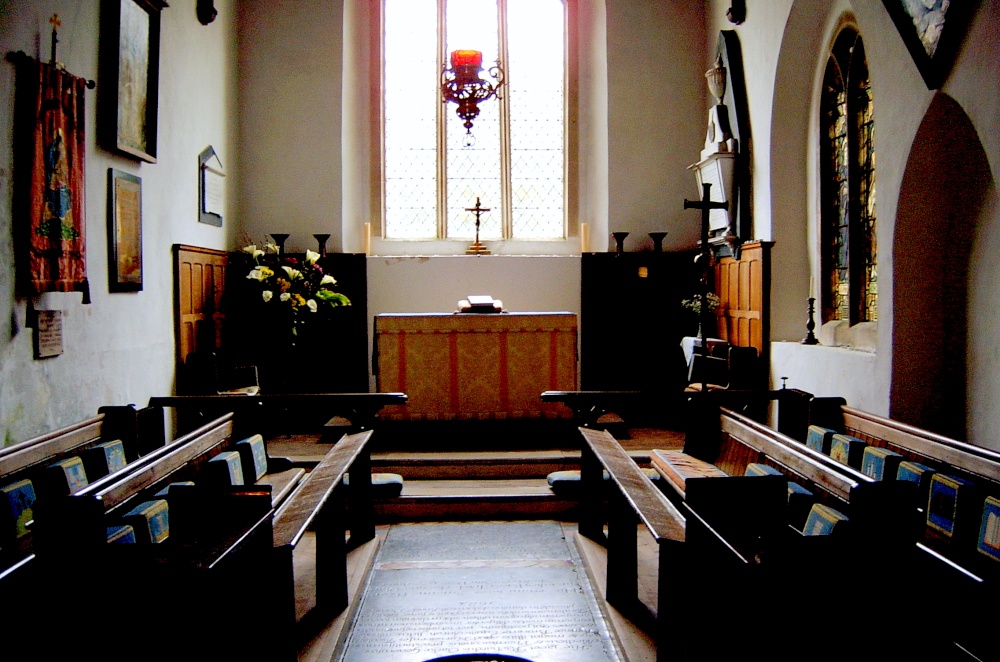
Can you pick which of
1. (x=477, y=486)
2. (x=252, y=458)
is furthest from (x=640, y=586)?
(x=252, y=458)

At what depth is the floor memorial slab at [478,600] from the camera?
2.95 meters

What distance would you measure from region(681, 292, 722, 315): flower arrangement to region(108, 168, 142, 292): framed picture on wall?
4267 millimetres

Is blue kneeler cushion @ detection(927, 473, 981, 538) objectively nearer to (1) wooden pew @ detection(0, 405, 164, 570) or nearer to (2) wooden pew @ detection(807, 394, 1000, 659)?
(2) wooden pew @ detection(807, 394, 1000, 659)

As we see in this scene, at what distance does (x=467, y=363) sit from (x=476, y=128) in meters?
3.21

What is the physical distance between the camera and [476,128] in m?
8.22

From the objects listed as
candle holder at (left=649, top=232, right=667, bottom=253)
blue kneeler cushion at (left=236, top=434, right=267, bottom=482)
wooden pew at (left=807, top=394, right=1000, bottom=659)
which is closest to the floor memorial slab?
blue kneeler cushion at (left=236, top=434, right=267, bottom=482)

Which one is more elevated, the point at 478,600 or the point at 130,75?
the point at 130,75

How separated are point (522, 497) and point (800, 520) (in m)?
2.11

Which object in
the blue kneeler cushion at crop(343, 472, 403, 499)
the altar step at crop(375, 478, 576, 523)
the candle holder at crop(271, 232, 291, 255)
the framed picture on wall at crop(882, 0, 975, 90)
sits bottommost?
the altar step at crop(375, 478, 576, 523)

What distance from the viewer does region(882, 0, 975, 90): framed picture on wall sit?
3.45 meters

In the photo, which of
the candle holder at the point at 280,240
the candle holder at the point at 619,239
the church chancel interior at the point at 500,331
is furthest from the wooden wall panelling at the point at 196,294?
the candle holder at the point at 619,239

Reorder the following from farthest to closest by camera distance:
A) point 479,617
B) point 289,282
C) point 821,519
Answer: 1. point 289,282
2. point 479,617
3. point 821,519

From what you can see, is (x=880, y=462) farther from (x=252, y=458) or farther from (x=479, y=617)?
(x=252, y=458)

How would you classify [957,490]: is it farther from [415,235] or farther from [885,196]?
[415,235]
